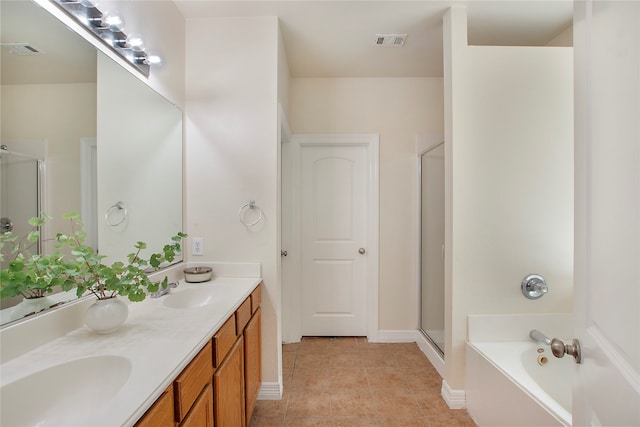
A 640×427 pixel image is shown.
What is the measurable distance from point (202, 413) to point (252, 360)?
69 cm

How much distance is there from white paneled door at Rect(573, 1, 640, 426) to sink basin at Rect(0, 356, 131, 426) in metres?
1.16

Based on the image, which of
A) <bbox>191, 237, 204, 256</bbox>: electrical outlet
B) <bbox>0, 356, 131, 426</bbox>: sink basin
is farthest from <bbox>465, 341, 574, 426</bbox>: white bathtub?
<bbox>191, 237, 204, 256</bbox>: electrical outlet

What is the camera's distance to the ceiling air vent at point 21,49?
0.88m

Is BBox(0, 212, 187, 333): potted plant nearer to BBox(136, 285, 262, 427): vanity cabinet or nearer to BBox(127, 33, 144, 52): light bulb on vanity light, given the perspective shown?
BBox(136, 285, 262, 427): vanity cabinet

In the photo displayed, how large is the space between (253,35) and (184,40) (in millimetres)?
479

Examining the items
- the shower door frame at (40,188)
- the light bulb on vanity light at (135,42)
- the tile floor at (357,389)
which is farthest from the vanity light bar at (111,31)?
the tile floor at (357,389)

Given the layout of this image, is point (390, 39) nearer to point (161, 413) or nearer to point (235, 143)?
point (235, 143)

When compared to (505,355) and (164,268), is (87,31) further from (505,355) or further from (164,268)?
(505,355)

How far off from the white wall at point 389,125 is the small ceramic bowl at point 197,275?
5.46 ft

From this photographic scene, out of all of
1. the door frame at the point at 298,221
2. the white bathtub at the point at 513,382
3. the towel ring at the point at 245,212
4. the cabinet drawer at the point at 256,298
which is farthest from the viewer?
the door frame at the point at 298,221

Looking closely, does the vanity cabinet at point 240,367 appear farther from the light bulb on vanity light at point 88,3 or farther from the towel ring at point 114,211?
the light bulb on vanity light at point 88,3

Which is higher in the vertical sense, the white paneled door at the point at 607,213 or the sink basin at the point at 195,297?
the white paneled door at the point at 607,213

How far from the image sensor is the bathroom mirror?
897 millimetres

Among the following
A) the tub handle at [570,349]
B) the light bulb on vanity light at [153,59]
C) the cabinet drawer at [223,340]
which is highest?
the light bulb on vanity light at [153,59]
